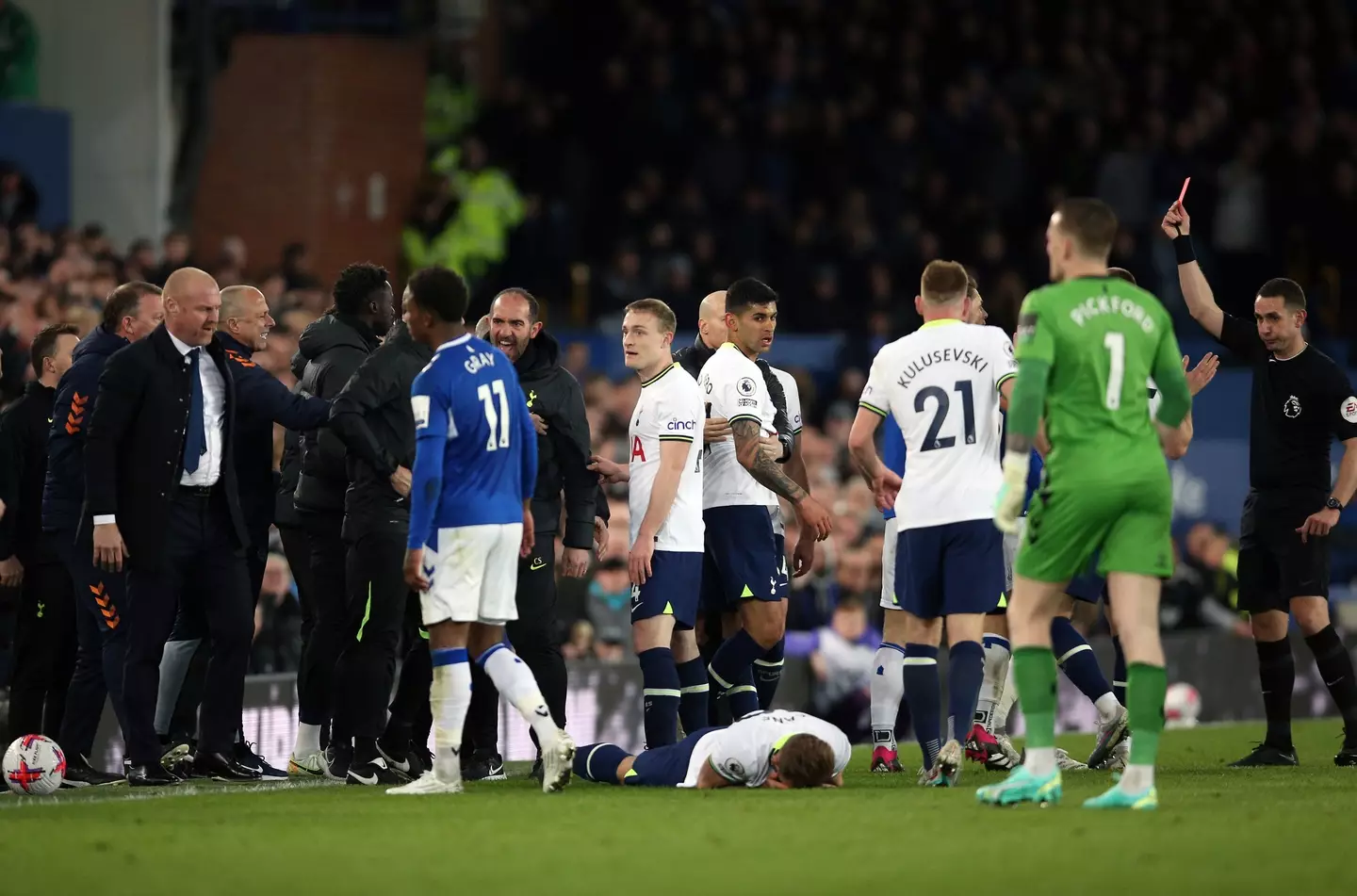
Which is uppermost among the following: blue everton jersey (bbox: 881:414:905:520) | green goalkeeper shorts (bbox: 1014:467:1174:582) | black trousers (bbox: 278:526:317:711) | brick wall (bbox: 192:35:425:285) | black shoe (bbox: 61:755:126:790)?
brick wall (bbox: 192:35:425:285)

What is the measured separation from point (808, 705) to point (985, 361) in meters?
6.53

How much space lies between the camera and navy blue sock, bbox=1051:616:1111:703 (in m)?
10.9

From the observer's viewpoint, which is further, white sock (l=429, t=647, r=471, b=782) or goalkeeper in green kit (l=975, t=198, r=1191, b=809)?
white sock (l=429, t=647, r=471, b=782)

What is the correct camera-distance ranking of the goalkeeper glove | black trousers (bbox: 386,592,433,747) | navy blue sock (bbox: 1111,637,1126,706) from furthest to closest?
1. navy blue sock (bbox: 1111,637,1126,706)
2. black trousers (bbox: 386,592,433,747)
3. the goalkeeper glove

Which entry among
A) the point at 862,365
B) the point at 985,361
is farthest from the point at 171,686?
the point at 862,365

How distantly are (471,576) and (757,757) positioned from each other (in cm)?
149

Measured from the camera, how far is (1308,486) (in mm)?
11609

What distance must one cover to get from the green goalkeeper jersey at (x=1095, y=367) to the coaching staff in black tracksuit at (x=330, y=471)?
3725 mm

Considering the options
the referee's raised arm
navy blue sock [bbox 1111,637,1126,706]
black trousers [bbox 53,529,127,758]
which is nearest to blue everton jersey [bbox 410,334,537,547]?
black trousers [bbox 53,529,127,758]

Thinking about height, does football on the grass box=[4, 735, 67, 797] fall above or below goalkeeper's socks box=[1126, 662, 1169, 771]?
below

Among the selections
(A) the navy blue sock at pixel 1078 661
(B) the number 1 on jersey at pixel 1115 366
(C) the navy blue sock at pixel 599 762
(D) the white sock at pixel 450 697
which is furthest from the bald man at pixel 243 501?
(B) the number 1 on jersey at pixel 1115 366

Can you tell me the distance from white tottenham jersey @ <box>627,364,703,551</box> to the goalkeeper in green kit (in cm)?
235

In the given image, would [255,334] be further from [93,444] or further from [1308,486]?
[1308,486]

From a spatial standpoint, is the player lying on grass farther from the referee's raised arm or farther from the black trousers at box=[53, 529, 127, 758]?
the referee's raised arm
